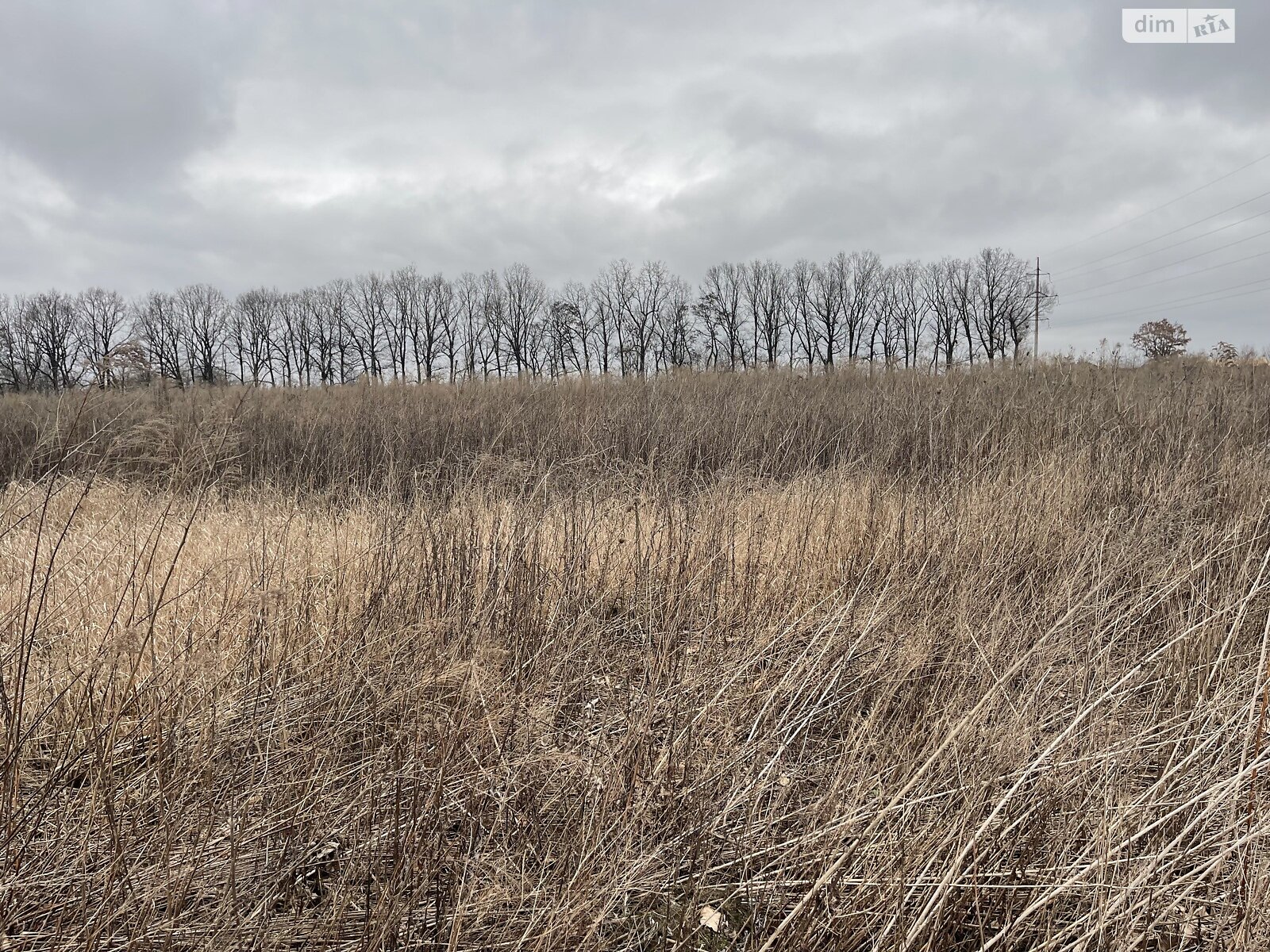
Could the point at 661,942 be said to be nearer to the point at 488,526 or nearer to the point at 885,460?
the point at 488,526

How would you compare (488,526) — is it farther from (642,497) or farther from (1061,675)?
(1061,675)

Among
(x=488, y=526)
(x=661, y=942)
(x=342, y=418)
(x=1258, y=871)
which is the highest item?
(x=342, y=418)

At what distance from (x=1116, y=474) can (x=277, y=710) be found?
20.4 feet

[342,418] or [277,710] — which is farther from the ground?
[342,418]

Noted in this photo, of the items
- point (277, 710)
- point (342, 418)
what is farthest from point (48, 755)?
point (342, 418)

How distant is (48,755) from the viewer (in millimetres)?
2410

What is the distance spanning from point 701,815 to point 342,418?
9.84 meters

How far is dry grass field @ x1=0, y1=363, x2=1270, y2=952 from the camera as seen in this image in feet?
5.36

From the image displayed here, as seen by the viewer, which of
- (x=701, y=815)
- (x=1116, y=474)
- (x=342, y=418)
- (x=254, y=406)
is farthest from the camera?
(x=254, y=406)

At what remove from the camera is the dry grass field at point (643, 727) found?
5.36ft

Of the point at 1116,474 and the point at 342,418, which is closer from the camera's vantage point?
the point at 1116,474

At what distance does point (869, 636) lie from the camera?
3.12 metres

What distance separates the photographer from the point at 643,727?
6.97ft

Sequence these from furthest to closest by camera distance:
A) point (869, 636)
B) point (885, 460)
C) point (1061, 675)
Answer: point (885, 460) < point (869, 636) < point (1061, 675)
